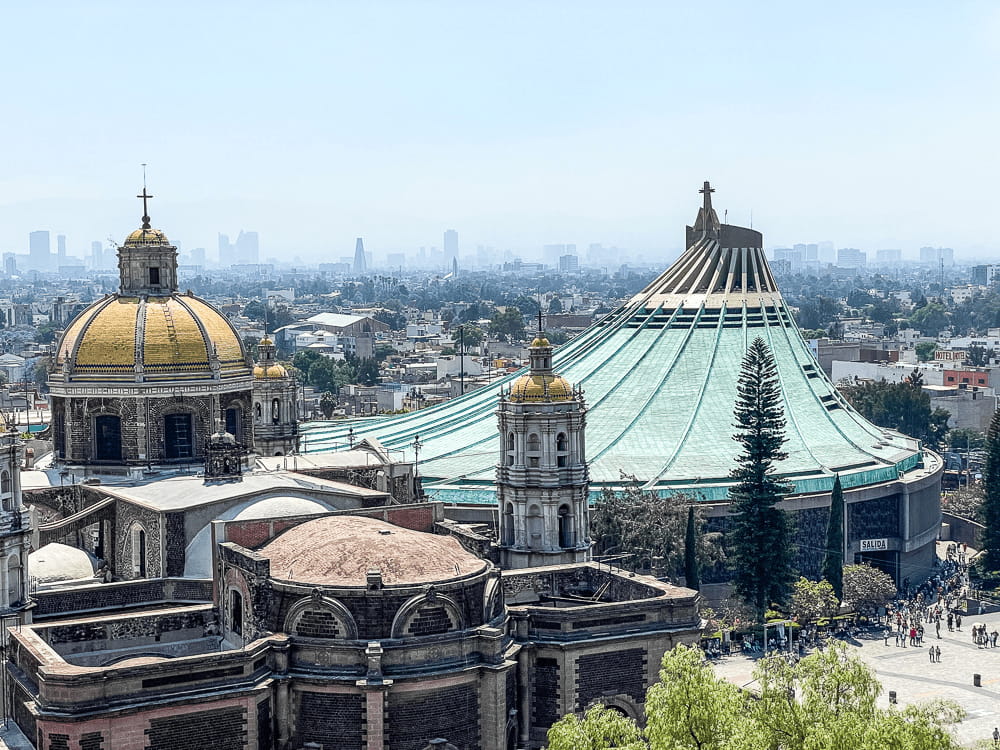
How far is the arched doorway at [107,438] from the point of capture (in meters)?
40.4

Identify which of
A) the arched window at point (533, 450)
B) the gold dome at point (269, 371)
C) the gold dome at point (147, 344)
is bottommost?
the arched window at point (533, 450)

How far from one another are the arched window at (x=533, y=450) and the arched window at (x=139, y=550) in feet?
31.6

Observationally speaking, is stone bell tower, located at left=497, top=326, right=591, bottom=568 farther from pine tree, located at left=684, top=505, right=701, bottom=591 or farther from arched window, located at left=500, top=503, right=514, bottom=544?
pine tree, located at left=684, top=505, right=701, bottom=591

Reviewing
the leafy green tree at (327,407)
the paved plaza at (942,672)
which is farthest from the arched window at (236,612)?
the leafy green tree at (327,407)

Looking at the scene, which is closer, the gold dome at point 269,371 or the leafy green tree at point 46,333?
the gold dome at point 269,371

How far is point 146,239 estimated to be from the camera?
42719 mm

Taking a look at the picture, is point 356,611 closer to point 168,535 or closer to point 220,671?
point 220,671

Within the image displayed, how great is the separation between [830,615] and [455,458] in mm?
15459

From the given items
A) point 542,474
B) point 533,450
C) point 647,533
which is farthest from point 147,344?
point 647,533

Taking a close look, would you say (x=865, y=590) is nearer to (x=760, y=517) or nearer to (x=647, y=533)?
(x=760, y=517)

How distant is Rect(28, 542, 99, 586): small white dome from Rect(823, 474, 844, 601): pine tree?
2449 cm

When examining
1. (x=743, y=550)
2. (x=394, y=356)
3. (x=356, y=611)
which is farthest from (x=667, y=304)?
(x=394, y=356)

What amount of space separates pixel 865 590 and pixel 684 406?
13.4 meters

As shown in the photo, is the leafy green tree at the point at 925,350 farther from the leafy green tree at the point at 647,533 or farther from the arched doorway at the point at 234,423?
the arched doorway at the point at 234,423
